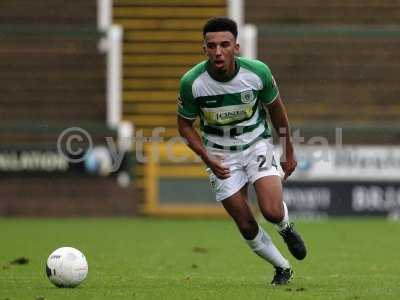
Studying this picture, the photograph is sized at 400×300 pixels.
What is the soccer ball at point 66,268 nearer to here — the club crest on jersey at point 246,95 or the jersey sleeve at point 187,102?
the jersey sleeve at point 187,102

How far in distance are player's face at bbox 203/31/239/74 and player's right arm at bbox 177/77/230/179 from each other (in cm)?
36

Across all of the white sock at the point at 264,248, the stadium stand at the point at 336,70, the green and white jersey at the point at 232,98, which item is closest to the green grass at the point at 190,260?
the white sock at the point at 264,248

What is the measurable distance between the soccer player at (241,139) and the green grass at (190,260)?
0.48 metres

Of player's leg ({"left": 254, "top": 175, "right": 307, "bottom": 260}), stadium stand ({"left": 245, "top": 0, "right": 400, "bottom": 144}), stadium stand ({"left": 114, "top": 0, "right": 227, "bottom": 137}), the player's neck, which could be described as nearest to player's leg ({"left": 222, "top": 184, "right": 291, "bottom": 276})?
player's leg ({"left": 254, "top": 175, "right": 307, "bottom": 260})

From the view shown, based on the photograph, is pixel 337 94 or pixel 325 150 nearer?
pixel 325 150

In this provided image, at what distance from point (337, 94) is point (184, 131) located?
12314mm

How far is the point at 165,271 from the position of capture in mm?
11406

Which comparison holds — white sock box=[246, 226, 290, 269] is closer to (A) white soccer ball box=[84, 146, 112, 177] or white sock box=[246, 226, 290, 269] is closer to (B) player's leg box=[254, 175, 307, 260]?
(B) player's leg box=[254, 175, 307, 260]

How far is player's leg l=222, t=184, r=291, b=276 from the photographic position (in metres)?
9.66

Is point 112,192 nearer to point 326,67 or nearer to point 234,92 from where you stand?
point 326,67

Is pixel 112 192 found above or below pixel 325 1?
below

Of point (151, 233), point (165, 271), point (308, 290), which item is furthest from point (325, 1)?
point (308, 290)

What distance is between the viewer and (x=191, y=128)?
9.78 metres

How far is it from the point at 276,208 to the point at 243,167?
495 millimetres
